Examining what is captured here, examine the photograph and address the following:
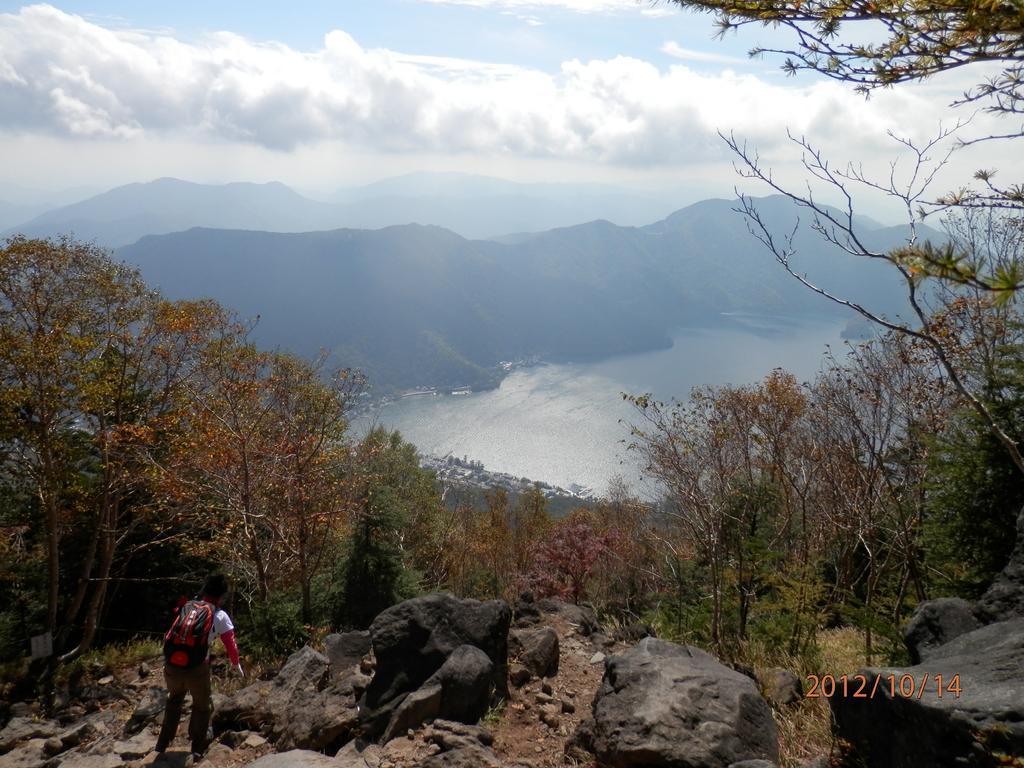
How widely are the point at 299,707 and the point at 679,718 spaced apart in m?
3.43

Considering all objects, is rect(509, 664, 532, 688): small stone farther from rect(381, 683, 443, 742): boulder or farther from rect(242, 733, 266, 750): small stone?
rect(242, 733, 266, 750): small stone

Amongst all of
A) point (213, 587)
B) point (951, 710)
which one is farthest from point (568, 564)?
point (951, 710)

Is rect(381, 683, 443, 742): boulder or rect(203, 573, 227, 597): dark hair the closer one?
rect(381, 683, 443, 742): boulder

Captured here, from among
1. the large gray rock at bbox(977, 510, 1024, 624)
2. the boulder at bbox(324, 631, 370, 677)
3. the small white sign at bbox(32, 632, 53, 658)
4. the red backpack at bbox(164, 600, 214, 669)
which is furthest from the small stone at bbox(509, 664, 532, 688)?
the small white sign at bbox(32, 632, 53, 658)

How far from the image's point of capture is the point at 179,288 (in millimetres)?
163875

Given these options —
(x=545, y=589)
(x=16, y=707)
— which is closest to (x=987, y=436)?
(x=545, y=589)

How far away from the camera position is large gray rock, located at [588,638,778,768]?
4195mm

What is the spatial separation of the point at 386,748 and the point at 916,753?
3.59 meters

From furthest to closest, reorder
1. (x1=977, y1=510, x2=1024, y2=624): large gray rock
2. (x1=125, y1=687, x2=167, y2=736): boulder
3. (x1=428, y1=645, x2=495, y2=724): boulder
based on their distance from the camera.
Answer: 1. (x1=125, y1=687, x2=167, y2=736): boulder
2. (x1=428, y1=645, x2=495, y2=724): boulder
3. (x1=977, y1=510, x2=1024, y2=624): large gray rock

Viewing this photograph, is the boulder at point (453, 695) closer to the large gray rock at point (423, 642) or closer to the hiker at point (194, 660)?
the large gray rock at point (423, 642)

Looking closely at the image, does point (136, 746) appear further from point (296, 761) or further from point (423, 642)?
point (423, 642)

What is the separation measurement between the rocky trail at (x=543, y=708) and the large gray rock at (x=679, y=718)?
1 cm

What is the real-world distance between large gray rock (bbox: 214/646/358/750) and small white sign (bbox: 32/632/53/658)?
4.96 metres

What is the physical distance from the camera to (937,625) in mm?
4699
